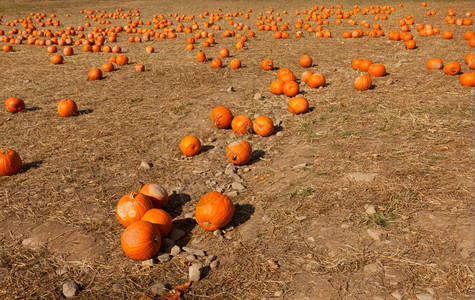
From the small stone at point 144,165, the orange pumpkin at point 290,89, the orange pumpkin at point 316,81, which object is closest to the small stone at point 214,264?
the small stone at point 144,165

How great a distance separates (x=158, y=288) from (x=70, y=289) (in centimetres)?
88

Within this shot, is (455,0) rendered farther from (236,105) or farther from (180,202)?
(180,202)

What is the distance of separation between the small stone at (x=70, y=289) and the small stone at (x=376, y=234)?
3.11 metres

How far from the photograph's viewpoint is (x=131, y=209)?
443 centimetres

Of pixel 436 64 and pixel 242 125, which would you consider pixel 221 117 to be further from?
pixel 436 64

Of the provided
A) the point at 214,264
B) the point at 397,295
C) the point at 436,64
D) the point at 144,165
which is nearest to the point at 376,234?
the point at 397,295

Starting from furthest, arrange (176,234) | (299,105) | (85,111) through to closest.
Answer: (85,111), (299,105), (176,234)

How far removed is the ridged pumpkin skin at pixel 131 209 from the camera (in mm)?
4422

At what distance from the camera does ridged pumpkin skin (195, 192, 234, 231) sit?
4.24 meters

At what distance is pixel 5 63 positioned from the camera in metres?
13.2

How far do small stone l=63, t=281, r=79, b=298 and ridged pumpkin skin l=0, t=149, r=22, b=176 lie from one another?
2.98 m

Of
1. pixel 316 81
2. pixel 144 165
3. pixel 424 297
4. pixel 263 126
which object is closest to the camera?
pixel 424 297

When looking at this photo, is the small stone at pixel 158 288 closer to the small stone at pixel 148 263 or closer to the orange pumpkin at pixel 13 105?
the small stone at pixel 148 263

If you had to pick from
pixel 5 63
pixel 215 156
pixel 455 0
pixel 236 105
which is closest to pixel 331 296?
pixel 215 156
